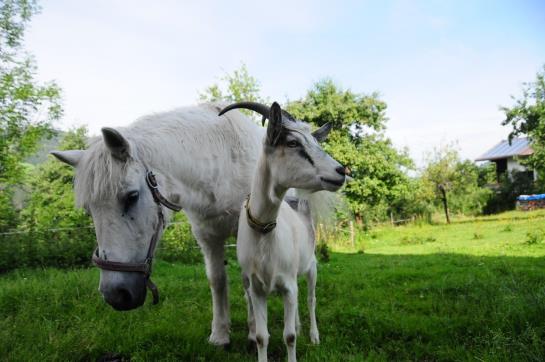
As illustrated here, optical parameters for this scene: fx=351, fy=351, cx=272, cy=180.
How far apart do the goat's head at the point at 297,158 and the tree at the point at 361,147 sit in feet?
79.3

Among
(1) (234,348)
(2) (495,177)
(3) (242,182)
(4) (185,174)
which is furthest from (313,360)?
(2) (495,177)

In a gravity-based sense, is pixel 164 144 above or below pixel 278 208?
above

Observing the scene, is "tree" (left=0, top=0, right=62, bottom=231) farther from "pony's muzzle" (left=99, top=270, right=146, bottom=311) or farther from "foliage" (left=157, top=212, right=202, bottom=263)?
"pony's muzzle" (left=99, top=270, right=146, bottom=311)

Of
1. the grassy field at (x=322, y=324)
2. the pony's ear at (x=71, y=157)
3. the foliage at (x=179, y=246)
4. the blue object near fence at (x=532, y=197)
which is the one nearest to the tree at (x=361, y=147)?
the blue object near fence at (x=532, y=197)

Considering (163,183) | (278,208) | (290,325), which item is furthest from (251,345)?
(163,183)

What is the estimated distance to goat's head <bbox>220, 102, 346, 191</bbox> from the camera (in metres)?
2.37

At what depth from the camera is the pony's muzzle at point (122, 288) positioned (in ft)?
7.24

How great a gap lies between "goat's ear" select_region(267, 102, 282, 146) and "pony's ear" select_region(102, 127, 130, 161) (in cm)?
96

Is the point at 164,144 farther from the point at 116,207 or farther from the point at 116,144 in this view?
the point at 116,207

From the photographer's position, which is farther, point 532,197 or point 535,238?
point 532,197

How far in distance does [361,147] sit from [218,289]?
2619 cm

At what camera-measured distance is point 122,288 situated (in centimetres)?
222

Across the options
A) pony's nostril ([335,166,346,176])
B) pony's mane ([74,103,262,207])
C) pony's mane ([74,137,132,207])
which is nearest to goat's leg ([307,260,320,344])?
pony's mane ([74,103,262,207])

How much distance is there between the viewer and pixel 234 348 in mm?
3580
